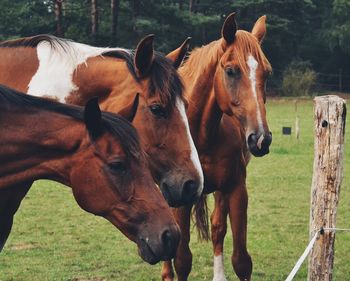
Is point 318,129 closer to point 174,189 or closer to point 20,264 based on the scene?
point 174,189

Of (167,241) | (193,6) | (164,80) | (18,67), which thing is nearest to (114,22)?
(193,6)

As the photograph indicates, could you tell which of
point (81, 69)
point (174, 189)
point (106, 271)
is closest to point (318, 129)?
point (174, 189)

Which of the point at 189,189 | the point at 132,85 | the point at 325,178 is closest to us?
the point at 189,189

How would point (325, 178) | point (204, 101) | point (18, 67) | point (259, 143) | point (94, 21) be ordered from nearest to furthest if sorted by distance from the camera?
1. point (325, 178)
2. point (18, 67)
3. point (259, 143)
4. point (204, 101)
5. point (94, 21)

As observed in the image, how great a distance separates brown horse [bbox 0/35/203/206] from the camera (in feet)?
14.3

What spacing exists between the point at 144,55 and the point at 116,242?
3862mm

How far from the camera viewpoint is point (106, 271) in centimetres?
666

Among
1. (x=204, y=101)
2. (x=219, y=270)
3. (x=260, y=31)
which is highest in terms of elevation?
(x=260, y=31)

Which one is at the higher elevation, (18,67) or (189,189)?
(18,67)

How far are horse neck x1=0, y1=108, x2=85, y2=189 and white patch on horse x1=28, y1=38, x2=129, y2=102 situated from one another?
1.14m

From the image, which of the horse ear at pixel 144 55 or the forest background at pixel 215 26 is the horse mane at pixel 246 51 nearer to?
the horse ear at pixel 144 55

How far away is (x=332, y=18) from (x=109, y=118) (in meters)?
40.4

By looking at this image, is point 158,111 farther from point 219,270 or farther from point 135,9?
point 135,9

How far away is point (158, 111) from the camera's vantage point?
4.40 meters
